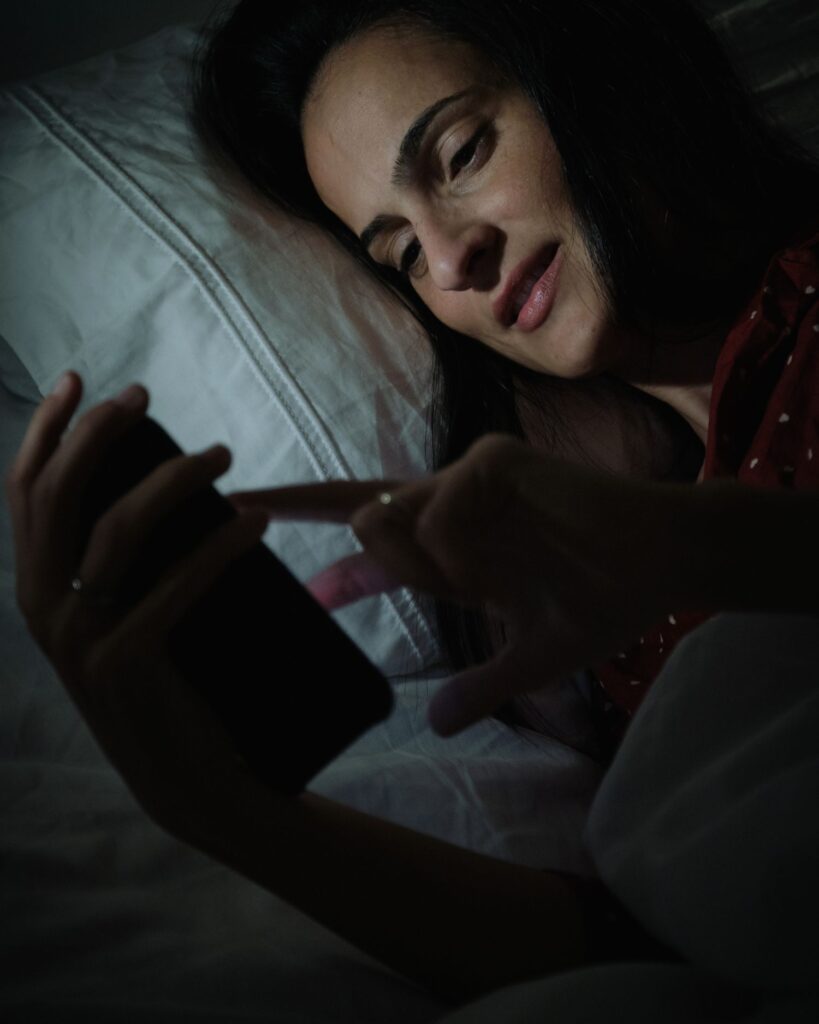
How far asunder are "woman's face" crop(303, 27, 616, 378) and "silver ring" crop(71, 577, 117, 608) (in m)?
0.51

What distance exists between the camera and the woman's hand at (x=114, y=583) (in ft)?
1.51

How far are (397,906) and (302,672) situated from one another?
164mm

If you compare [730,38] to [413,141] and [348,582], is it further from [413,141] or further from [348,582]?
[348,582]

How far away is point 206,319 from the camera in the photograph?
34.6 inches

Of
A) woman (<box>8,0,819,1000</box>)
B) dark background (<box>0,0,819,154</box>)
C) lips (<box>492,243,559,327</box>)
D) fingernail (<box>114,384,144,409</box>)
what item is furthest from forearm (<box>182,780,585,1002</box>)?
dark background (<box>0,0,819,154</box>)

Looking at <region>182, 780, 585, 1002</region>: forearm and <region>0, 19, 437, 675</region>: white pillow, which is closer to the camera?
<region>182, 780, 585, 1002</region>: forearm

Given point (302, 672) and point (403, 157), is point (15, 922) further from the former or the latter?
point (403, 157)

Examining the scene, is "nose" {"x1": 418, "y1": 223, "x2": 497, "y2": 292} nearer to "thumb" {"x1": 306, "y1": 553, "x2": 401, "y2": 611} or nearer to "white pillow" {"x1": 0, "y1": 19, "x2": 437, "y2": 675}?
"white pillow" {"x1": 0, "y1": 19, "x2": 437, "y2": 675}

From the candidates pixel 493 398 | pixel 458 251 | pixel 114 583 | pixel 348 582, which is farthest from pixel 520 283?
pixel 114 583

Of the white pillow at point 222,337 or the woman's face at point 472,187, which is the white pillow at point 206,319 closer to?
the white pillow at point 222,337

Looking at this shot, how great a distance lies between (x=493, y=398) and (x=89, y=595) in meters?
0.66

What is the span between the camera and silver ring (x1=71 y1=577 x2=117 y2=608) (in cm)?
47

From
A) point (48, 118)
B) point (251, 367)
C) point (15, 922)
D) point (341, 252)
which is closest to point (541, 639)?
point (15, 922)

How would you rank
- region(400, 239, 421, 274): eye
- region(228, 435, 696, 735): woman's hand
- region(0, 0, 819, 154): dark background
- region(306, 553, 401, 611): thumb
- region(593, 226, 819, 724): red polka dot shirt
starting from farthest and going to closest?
1. region(0, 0, 819, 154): dark background
2. region(400, 239, 421, 274): eye
3. region(593, 226, 819, 724): red polka dot shirt
4. region(306, 553, 401, 611): thumb
5. region(228, 435, 696, 735): woman's hand
